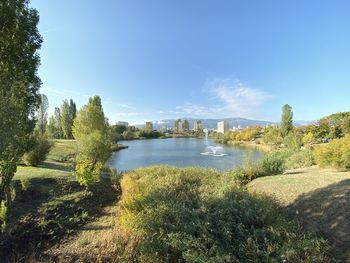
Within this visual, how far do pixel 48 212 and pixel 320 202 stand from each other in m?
7.72

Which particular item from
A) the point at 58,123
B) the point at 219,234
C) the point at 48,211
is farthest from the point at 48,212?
the point at 58,123

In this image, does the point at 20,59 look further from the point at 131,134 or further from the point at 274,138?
the point at 131,134

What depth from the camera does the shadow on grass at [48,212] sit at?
18.9ft

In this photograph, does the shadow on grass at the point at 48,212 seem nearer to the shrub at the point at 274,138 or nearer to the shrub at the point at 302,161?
the shrub at the point at 302,161

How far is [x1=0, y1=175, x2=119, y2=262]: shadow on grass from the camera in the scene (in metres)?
5.77

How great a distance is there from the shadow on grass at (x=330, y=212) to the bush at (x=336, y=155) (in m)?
4.04

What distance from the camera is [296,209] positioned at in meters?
5.97

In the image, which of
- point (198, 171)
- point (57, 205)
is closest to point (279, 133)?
point (198, 171)

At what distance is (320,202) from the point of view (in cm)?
603

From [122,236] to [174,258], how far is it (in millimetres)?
1138

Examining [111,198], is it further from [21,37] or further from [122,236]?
[21,37]

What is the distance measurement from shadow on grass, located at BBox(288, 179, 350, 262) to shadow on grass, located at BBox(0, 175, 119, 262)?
5.71 metres

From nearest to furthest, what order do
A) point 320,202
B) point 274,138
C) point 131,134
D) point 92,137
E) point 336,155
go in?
point 320,202
point 336,155
point 92,137
point 274,138
point 131,134

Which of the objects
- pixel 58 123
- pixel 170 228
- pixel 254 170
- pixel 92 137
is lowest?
pixel 170 228
